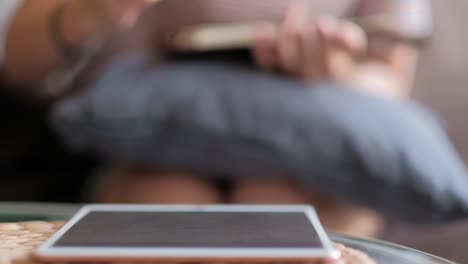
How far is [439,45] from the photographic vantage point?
39.1 inches

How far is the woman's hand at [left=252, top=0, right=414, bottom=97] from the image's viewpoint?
690 mm

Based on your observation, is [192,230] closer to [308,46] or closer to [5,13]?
[308,46]

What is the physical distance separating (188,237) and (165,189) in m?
0.35

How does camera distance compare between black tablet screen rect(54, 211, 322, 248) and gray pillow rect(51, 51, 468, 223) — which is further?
gray pillow rect(51, 51, 468, 223)

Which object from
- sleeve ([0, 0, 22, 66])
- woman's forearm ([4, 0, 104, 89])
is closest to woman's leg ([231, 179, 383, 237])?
woman's forearm ([4, 0, 104, 89])

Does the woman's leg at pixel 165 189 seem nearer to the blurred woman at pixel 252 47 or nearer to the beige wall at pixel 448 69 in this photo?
the blurred woman at pixel 252 47

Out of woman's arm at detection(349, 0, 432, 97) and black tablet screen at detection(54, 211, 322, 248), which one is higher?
woman's arm at detection(349, 0, 432, 97)

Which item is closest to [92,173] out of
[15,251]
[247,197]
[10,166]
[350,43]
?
[10,166]

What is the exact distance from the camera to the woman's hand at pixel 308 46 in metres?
0.69

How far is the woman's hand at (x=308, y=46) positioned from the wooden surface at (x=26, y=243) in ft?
1.20

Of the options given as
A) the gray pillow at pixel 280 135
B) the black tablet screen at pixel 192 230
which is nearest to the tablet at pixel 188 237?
the black tablet screen at pixel 192 230

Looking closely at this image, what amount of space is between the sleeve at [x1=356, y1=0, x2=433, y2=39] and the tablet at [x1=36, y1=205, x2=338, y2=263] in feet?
1.38

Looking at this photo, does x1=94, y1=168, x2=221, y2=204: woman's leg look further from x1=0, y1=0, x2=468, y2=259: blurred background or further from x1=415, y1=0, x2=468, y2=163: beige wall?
x1=415, y1=0, x2=468, y2=163: beige wall

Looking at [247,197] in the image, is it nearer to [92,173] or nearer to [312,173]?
[312,173]
